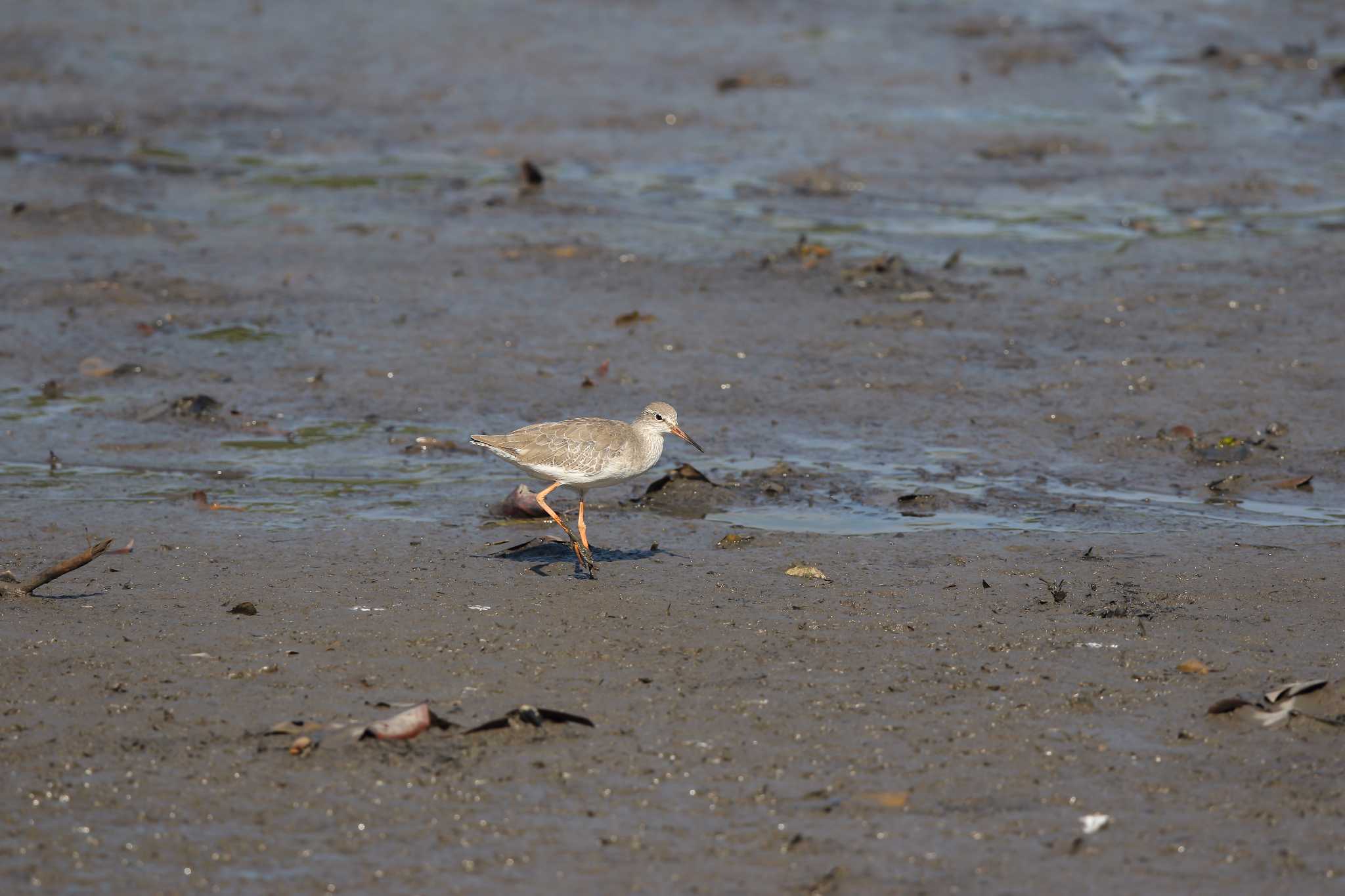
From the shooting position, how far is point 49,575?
20.8ft

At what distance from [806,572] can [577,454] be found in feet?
3.93

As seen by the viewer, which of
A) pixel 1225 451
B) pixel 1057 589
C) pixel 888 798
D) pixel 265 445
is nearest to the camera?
pixel 888 798

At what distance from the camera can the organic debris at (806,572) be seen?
6953mm

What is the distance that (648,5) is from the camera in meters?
22.2

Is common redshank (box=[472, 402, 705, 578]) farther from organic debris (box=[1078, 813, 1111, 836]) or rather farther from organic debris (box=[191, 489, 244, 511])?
organic debris (box=[1078, 813, 1111, 836])

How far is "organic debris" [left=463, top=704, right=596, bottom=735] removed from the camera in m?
5.26

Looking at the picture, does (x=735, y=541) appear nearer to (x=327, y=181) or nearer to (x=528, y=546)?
(x=528, y=546)

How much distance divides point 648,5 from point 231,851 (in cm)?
1915

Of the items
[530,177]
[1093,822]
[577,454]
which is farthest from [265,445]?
[530,177]

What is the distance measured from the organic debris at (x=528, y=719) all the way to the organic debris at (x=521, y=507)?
2638 mm

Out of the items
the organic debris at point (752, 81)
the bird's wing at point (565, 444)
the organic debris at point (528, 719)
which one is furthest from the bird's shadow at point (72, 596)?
the organic debris at point (752, 81)

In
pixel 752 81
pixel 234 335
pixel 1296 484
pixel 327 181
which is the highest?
pixel 752 81

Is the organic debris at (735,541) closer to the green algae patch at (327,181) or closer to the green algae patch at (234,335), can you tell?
the green algae patch at (234,335)

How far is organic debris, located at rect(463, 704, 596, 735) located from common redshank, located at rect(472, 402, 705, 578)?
5.99 feet
